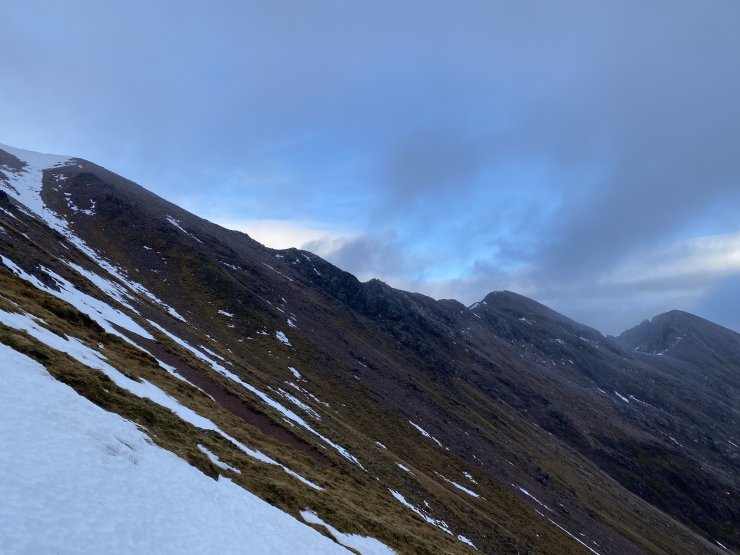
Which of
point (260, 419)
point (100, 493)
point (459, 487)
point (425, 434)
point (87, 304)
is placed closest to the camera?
point (100, 493)

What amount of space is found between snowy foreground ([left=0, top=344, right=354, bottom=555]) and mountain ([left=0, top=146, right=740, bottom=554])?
0.24 ft

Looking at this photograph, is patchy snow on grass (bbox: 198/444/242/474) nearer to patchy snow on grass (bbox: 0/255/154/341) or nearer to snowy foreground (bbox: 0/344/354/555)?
snowy foreground (bbox: 0/344/354/555)

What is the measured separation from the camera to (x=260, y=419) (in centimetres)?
3634

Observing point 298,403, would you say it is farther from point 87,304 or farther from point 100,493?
point 100,493

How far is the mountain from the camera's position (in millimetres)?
14133

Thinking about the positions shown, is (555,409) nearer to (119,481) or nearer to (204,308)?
(204,308)

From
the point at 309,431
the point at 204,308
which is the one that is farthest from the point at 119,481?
the point at 204,308

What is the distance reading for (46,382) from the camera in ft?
53.9

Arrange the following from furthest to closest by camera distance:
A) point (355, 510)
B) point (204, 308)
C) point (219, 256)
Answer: point (219, 256) → point (204, 308) → point (355, 510)

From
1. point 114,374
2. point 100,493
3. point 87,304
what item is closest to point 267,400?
point 87,304

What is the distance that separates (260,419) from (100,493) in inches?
974

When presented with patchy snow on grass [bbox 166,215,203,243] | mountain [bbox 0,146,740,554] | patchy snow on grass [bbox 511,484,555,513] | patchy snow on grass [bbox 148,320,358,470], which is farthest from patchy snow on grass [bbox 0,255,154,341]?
patchy snow on grass [bbox 166,215,203,243]

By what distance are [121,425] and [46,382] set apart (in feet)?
10.3

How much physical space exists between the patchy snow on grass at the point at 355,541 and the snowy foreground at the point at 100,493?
5.93 feet
